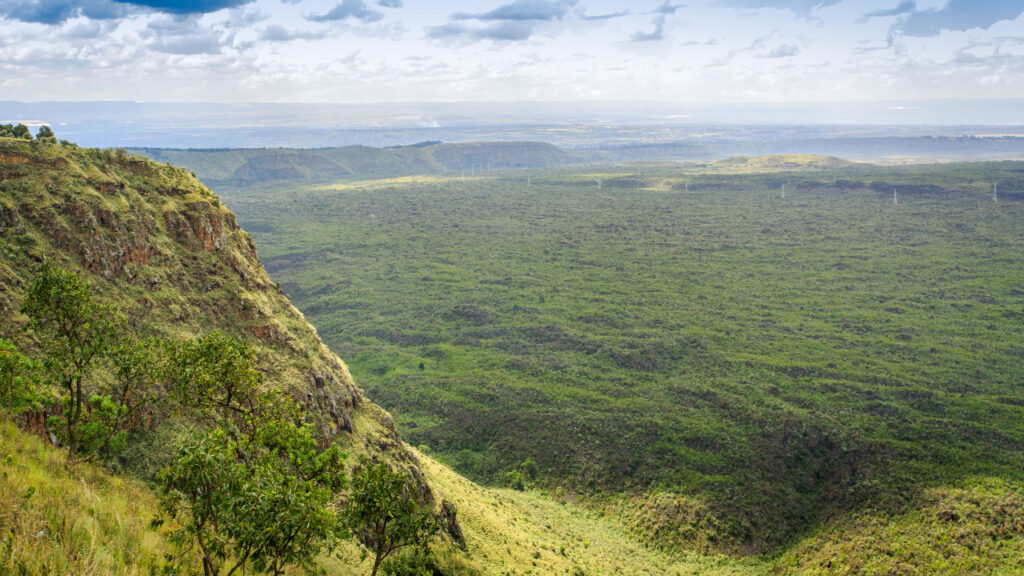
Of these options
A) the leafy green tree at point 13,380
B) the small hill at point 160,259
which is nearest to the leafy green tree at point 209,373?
the leafy green tree at point 13,380

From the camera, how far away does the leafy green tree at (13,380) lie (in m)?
19.8

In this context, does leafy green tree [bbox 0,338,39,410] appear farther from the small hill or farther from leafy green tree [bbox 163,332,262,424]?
the small hill

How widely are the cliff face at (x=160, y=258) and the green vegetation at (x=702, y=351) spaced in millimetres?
28773

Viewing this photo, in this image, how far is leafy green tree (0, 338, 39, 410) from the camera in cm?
1977

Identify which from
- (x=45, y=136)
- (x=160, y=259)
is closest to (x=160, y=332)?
(x=160, y=259)

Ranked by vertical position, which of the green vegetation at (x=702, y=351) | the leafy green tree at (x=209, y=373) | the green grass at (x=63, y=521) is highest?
the leafy green tree at (x=209, y=373)

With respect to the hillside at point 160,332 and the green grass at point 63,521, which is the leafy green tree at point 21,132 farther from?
the green grass at point 63,521

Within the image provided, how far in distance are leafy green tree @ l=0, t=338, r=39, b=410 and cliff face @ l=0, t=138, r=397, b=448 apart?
8842 mm

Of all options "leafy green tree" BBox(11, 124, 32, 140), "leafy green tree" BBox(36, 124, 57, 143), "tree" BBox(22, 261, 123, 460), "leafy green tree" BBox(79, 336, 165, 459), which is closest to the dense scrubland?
"leafy green tree" BBox(79, 336, 165, 459)

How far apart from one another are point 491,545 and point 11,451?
29.2m

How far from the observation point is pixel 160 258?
3981 cm

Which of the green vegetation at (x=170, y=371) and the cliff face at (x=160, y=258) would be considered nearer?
the green vegetation at (x=170, y=371)

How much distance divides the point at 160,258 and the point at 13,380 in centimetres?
2143

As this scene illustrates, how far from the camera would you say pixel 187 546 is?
62.4 ft
